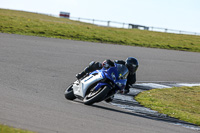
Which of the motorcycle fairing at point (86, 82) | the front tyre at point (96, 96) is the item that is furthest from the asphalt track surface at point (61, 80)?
the motorcycle fairing at point (86, 82)

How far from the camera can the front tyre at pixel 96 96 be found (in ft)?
27.3

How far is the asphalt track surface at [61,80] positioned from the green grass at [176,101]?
1.31m

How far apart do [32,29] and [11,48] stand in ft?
32.1

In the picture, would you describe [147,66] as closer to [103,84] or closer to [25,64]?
[25,64]

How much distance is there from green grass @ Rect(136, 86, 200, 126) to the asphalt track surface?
1.31 m

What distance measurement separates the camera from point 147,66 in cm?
1848

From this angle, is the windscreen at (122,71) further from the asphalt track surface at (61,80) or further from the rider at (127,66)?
the asphalt track surface at (61,80)

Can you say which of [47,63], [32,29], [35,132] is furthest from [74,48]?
[35,132]

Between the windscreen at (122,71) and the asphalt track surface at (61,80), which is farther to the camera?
the windscreen at (122,71)

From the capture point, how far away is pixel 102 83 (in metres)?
8.49

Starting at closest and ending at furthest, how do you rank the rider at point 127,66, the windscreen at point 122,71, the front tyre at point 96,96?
the front tyre at point 96,96 < the windscreen at point 122,71 < the rider at point 127,66

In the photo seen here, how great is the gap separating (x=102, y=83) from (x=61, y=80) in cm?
420

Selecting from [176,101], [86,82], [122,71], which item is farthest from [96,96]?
[176,101]

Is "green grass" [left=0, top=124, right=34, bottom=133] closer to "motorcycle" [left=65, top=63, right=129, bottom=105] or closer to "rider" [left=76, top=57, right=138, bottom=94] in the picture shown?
"motorcycle" [left=65, top=63, right=129, bottom=105]
